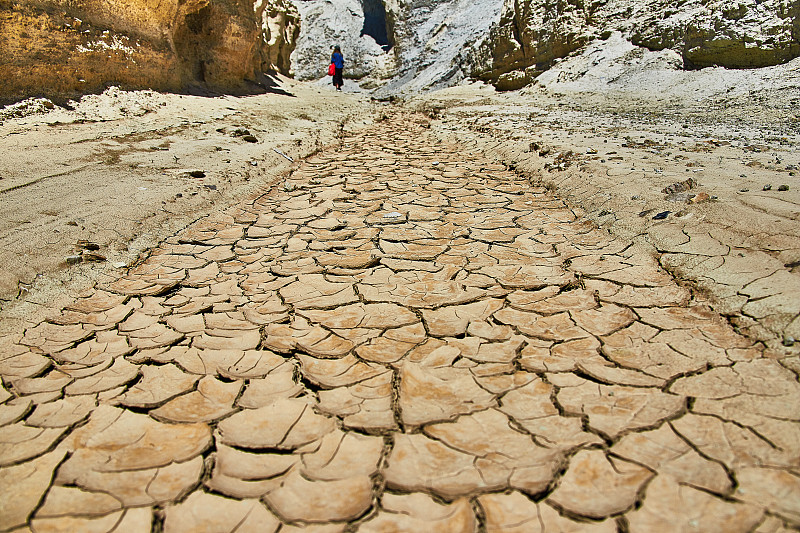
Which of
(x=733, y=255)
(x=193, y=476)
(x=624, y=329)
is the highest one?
(x=733, y=255)

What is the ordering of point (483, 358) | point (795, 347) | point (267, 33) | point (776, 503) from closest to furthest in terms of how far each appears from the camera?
point (776, 503), point (795, 347), point (483, 358), point (267, 33)

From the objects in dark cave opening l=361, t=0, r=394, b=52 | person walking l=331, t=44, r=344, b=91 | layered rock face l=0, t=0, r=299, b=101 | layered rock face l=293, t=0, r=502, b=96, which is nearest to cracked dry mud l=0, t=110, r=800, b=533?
layered rock face l=0, t=0, r=299, b=101

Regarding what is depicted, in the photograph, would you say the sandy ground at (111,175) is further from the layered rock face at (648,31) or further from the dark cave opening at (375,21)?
the dark cave opening at (375,21)

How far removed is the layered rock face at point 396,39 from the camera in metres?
13.7

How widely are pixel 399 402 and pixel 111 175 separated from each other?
3.22m

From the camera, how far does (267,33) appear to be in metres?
12.3

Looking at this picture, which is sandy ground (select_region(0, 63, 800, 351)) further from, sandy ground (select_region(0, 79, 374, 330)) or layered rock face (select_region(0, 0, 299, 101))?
layered rock face (select_region(0, 0, 299, 101))

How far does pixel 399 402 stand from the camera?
4.79 feet

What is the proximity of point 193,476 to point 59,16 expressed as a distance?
6402 millimetres

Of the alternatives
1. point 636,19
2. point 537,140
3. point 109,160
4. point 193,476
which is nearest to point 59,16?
point 109,160

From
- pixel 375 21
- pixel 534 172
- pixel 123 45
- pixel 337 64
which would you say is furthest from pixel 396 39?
pixel 534 172

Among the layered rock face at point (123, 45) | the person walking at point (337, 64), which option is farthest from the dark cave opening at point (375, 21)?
the layered rock face at point (123, 45)

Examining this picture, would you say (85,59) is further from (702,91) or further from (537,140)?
(702,91)

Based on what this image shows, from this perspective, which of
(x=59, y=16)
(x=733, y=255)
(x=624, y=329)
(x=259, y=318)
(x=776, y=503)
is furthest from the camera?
(x=59, y=16)
